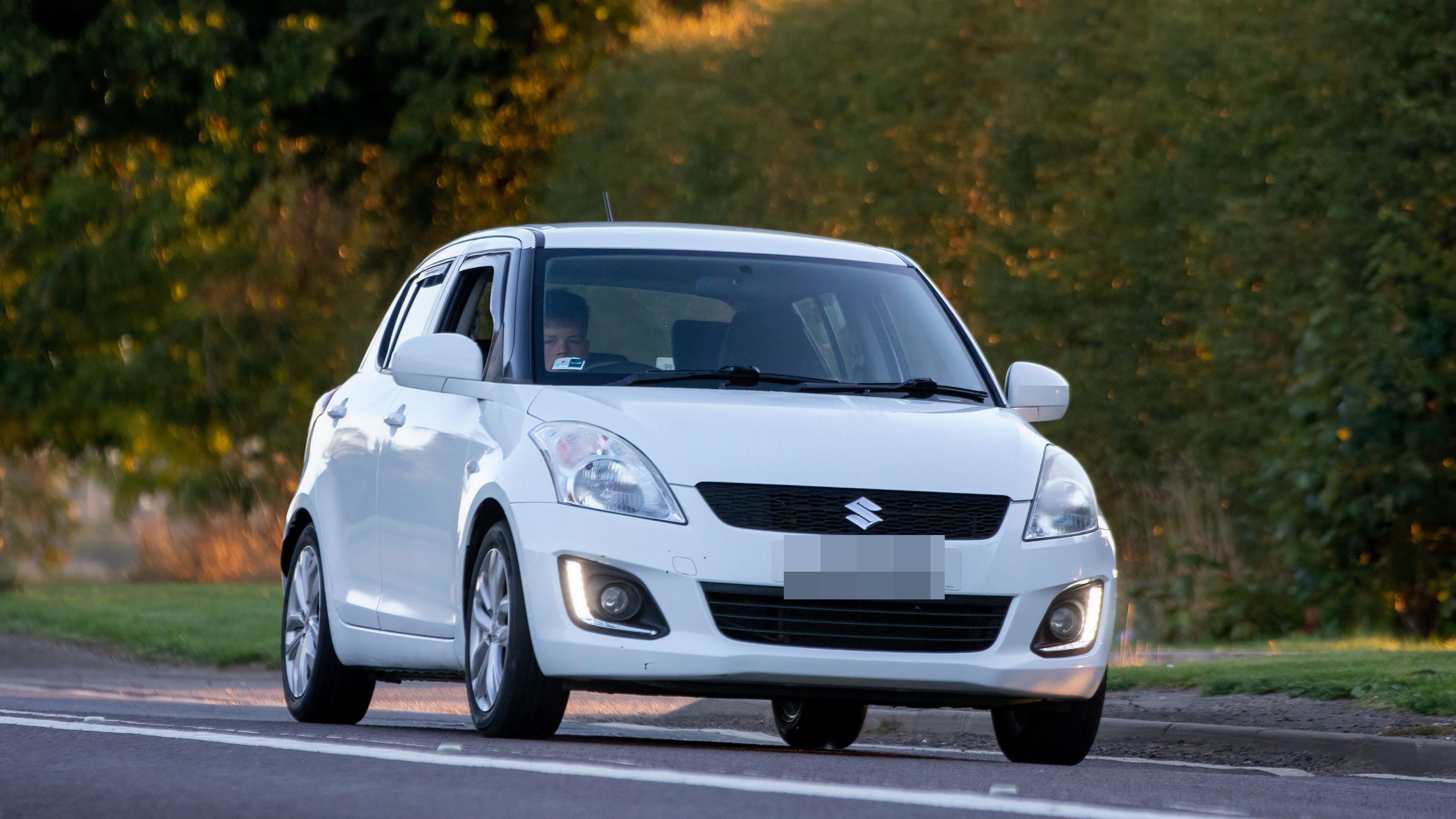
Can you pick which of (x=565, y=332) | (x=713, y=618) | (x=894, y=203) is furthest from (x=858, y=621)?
(x=894, y=203)

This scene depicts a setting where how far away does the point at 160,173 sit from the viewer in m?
25.7

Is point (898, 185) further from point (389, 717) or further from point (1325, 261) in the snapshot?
point (389, 717)

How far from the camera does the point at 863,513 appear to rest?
736 centimetres

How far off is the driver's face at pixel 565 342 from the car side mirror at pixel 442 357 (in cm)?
23

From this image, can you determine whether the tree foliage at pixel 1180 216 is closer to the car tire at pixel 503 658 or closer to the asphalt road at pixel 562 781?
the asphalt road at pixel 562 781

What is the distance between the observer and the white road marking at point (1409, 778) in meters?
8.36

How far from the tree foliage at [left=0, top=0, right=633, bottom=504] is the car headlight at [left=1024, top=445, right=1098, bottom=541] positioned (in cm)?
1798

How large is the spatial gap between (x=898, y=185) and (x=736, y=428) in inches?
555

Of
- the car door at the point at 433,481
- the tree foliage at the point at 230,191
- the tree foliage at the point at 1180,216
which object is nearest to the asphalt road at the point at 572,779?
the car door at the point at 433,481

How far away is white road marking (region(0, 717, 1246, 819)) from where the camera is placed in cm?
589

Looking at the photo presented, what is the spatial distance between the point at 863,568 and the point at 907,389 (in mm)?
1209

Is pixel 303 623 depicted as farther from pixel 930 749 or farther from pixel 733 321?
pixel 930 749

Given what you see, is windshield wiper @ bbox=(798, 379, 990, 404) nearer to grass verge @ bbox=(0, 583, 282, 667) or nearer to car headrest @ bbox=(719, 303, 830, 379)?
car headrest @ bbox=(719, 303, 830, 379)

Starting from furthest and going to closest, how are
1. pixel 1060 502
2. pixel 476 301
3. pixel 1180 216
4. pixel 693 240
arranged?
pixel 1180 216
pixel 476 301
pixel 693 240
pixel 1060 502
